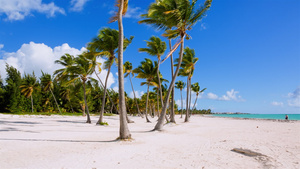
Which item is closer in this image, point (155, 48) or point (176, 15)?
point (176, 15)

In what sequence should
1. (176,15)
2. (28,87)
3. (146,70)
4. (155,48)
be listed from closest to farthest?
1. (176,15)
2. (155,48)
3. (146,70)
4. (28,87)

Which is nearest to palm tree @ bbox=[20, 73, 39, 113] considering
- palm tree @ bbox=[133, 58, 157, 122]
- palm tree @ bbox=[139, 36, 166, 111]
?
palm tree @ bbox=[133, 58, 157, 122]

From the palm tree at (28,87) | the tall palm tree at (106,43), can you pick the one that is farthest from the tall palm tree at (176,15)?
the palm tree at (28,87)

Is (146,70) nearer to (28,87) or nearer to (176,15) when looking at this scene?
(176,15)

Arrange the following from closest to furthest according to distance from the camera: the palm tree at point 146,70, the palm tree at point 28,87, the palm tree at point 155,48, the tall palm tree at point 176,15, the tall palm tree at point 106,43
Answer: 1. the tall palm tree at point 176,15
2. the tall palm tree at point 106,43
3. the palm tree at point 155,48
4. the palm tree at point 146,70
5. the palm tree at point 28,87

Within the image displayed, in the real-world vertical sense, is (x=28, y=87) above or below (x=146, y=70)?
below

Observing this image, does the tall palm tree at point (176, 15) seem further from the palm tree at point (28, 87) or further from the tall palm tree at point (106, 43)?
the palm tree at point (28, 87)

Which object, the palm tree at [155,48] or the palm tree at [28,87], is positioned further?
the palm tree at [28,87]

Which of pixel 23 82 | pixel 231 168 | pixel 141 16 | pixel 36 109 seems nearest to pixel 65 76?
pixel 141 16

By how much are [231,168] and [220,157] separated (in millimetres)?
959

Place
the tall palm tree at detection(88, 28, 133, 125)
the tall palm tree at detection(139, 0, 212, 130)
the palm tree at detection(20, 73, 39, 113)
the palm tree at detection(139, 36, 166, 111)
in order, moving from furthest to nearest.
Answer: the palm tree at detection(20, 73, 39, 113), the palm tree at detection(139, 36, 166, 111), the tall palm tree at detection(88, 28, 133, 125), the tall palm tree at detection(139, 0, 212, 130)

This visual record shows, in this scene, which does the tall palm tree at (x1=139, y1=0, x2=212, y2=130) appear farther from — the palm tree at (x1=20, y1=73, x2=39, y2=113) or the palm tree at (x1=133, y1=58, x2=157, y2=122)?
the palm tree at (x1=20, y1=73, x2=39, y2=113)

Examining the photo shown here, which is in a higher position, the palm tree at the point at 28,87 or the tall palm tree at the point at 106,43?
the tall palm tree at the point at 106,43

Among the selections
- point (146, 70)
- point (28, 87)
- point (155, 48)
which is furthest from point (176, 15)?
point (28, 87)
